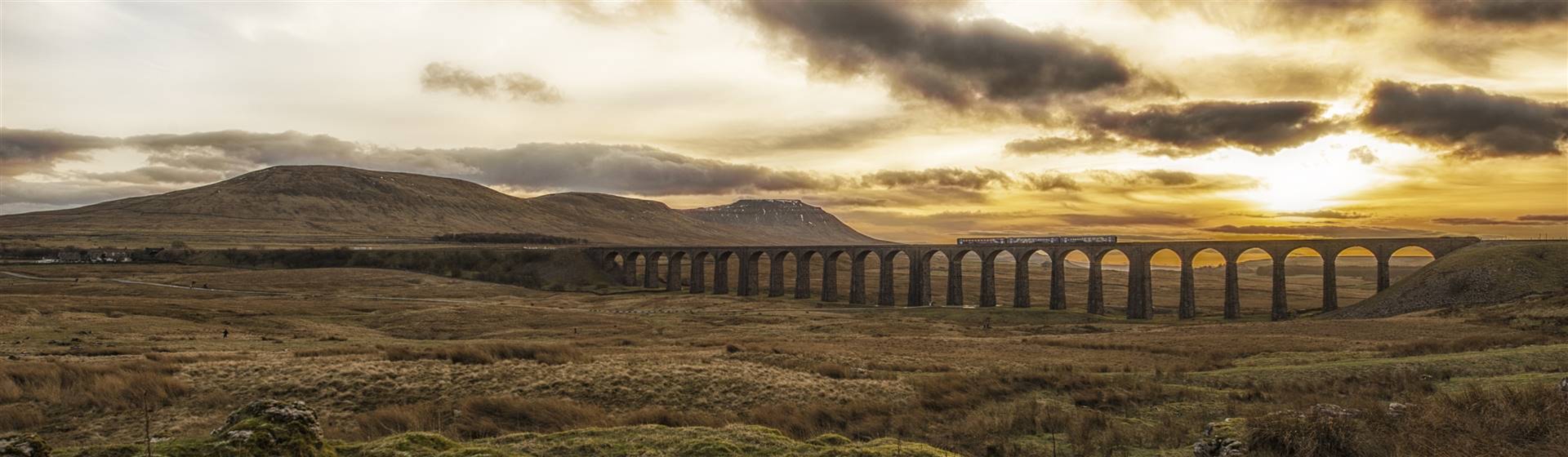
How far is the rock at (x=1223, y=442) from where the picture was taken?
10156 mm

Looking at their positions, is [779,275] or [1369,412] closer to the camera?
[1369,412]

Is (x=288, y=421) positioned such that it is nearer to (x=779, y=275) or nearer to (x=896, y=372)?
(x=896, y=372)

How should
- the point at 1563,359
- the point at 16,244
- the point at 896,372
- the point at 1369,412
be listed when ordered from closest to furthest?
the point at 1369,412
the point at 1563,359
the point at 896,372
the point at 16,244

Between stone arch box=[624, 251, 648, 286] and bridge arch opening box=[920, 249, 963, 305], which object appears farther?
stone arch box=[624, 251, 648, 286]

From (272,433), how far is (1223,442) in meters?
→ 12.4

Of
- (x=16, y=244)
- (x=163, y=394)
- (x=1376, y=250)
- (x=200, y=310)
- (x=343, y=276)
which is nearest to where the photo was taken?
(x=163, y=394)

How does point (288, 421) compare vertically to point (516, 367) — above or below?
above

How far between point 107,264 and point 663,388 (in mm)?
133086

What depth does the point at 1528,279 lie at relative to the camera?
55.3 metres

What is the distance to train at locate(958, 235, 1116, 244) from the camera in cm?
8138

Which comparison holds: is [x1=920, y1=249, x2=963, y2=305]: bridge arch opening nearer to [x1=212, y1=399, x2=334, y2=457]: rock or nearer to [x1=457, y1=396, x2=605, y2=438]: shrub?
[x1=457, y1=396, x2=605, y2=438]: shrub

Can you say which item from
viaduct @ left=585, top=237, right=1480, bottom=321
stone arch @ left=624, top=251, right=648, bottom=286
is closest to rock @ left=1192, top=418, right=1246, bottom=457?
Result: viaduct @ left=585, top=237, right=1480, bottom=321

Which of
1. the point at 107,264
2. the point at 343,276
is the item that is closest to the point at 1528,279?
the point at 343,276

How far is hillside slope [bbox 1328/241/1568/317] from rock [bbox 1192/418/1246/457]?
58362mm
